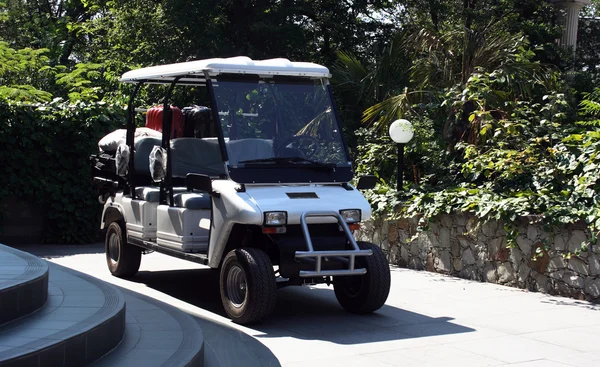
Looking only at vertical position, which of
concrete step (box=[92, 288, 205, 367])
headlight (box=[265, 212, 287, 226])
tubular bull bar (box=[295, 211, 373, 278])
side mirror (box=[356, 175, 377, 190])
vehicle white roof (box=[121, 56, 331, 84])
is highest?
vehicle white roof (box=[121, 56, 331, 84])

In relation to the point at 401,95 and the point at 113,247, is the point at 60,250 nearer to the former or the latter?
the point at 113,247

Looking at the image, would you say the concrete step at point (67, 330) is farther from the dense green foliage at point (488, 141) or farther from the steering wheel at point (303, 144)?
the dense green foliage at point (488, 141)

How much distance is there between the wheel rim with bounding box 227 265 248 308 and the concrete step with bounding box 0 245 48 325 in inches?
72.1

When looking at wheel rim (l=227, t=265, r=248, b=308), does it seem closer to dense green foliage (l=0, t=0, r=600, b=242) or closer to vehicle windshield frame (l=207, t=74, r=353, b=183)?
vehicle windshield frame (l=207, t=74, r=353, b=183)

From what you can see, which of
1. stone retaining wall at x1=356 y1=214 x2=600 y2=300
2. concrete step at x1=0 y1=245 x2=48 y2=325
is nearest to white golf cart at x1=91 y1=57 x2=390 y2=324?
concrete step at x1=0 y1=245 x2=48 y2=325

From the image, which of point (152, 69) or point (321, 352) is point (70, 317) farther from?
point (152, 69)

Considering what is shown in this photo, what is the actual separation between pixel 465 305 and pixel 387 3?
13.6 meters

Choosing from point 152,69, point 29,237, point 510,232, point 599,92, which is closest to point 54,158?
point 29,237

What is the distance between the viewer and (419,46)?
1376 cm

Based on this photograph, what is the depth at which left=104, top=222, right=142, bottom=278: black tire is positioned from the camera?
10.1m

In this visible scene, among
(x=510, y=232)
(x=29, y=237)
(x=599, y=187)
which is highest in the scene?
(x=599, y=187)

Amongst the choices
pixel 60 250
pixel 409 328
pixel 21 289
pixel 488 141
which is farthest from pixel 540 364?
pixel 60 250

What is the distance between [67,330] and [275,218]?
2727 mm

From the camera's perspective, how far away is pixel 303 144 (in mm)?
8344
